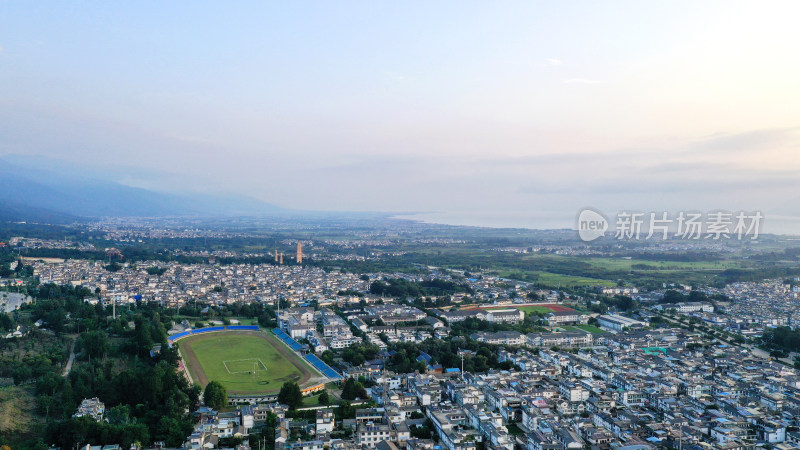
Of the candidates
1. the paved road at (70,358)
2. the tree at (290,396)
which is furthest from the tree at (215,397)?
the paved road at (70,358)

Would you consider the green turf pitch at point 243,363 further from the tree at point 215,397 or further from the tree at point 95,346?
the tree at point 95,346

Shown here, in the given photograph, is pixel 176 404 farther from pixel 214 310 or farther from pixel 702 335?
pixel 702 335

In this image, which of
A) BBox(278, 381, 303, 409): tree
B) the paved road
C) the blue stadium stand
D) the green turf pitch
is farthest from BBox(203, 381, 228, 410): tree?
the paved road

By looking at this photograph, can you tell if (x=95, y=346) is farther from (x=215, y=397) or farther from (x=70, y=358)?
(x=215, y=397)

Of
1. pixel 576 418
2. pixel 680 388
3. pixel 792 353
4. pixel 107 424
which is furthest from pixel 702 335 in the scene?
pixel 107 424

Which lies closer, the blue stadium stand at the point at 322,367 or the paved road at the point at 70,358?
the paved road at the point at 70,358

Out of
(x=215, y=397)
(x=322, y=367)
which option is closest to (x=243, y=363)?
(x=322, y=367)
